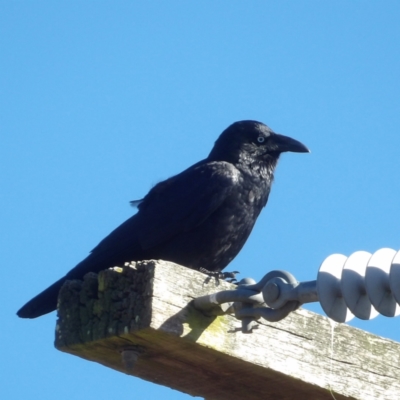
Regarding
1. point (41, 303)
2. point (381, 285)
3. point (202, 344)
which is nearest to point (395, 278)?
point (381, 285)

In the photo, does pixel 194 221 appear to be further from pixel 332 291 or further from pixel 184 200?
pixel 332 291

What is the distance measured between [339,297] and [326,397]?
0.99 meters

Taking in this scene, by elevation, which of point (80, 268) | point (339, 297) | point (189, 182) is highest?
point (189, 182)

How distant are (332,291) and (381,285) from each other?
178 mm

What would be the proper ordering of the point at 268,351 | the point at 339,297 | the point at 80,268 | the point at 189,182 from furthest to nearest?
the point at 189,182
the point at 80,268
the point at 268,351
the point at 339,297

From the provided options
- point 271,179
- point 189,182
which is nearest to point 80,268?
point 189,182

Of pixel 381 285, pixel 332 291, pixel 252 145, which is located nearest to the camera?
pixel 381 285

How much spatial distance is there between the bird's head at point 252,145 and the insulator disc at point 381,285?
4.61m

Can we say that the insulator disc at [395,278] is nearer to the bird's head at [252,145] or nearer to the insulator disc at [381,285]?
the insulator disc at [381,285]

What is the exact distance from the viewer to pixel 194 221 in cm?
643

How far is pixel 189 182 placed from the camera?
22.3 ft

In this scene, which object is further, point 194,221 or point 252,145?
point 252,145

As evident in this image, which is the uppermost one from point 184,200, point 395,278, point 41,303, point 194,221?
point 184,200

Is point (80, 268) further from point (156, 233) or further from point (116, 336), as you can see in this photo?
point (116, 336)
